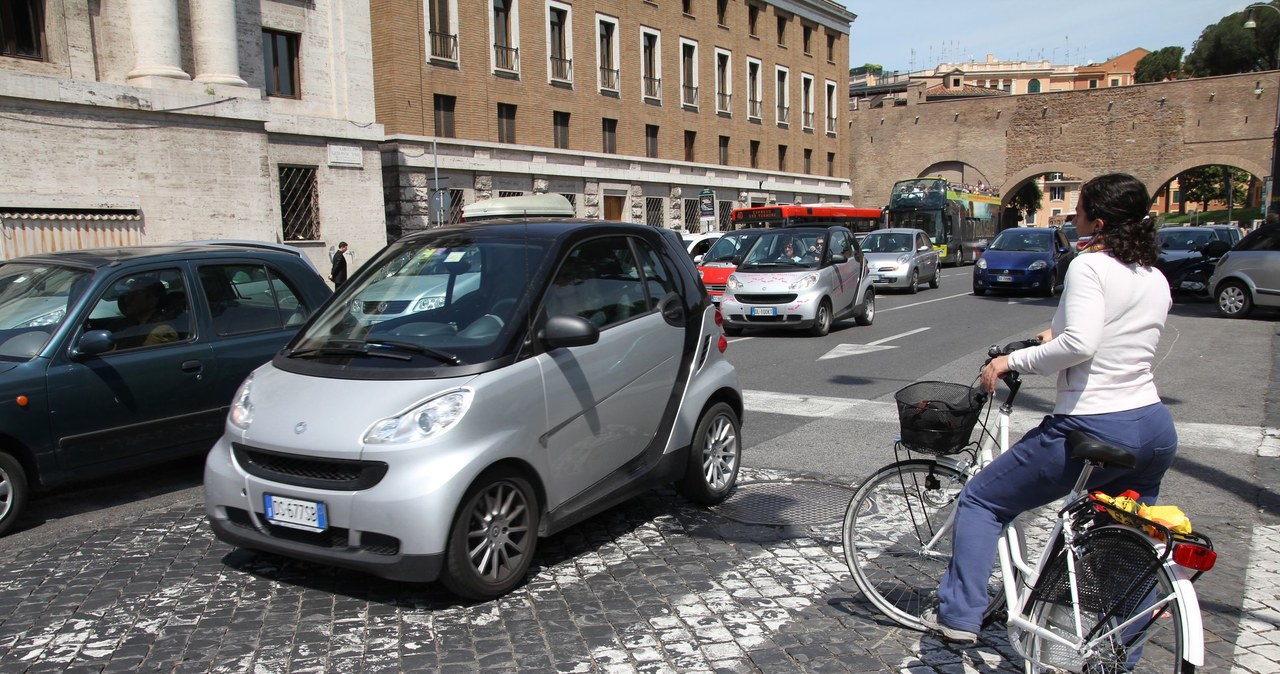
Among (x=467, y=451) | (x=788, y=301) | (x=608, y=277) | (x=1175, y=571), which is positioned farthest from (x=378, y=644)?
(x=788, y=301)

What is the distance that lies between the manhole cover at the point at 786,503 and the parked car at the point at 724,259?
379 inches

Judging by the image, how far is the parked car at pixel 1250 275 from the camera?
15.6 m

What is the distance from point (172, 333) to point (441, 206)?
15.4 meters

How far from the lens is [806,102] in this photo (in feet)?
169

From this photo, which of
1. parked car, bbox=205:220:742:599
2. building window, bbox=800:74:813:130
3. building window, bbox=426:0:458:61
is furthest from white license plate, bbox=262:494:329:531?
building window, bbox=800:74:813:130

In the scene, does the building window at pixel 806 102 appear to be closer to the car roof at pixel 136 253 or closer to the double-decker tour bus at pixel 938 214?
the double-decker tour bus at pixel 938 214

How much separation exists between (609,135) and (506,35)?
6428 mm

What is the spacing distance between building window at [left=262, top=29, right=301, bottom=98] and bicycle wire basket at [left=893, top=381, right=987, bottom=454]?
23848 millimetres

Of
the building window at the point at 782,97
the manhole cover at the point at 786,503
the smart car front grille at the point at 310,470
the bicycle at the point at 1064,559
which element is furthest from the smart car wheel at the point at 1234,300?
the building window at the point at 782,97

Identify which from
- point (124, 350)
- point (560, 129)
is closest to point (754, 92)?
point (560, 129)

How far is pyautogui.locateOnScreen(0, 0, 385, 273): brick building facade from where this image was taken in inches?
730

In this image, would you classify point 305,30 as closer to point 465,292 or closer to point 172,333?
point 172,333

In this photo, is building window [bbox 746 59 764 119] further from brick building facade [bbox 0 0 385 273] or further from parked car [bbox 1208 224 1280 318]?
parked car [bbox 1208 224 1280 318]

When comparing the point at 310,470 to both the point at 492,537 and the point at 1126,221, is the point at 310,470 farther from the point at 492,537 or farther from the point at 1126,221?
the point at 1126,221
